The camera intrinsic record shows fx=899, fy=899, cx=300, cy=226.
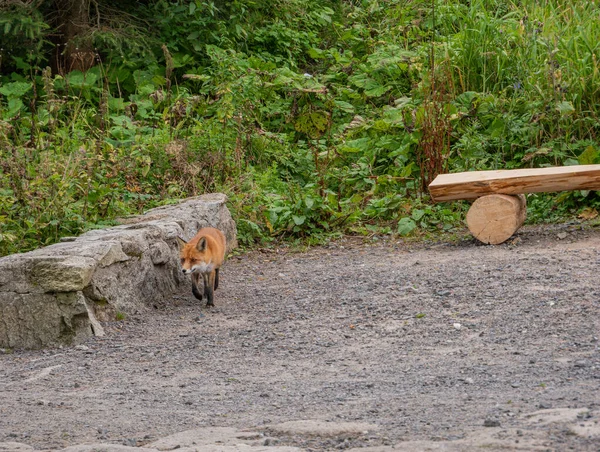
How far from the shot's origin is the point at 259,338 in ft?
20.9

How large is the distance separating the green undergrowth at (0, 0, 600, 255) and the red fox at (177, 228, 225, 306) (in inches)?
57.9

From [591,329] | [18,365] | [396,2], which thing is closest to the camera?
[591,329]

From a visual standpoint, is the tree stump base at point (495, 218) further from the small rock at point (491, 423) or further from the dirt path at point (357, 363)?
the small rock at point (491, 423)

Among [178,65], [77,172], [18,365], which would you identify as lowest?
[18,365]

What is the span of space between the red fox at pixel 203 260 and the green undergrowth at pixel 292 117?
147cm

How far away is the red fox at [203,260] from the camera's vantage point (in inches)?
283

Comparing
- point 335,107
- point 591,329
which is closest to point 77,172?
point 335,107

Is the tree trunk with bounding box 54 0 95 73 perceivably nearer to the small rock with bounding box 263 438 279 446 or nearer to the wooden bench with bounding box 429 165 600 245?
the wooden bench with bounding box 429 165 600 245

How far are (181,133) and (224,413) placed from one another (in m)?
6.75

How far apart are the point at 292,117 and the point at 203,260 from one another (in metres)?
5.48

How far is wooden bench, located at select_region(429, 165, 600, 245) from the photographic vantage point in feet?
28.0

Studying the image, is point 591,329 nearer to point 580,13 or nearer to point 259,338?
point 259,338

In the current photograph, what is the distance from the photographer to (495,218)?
8.58 metres

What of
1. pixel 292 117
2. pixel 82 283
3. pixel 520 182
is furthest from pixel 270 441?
pixel 292 117
